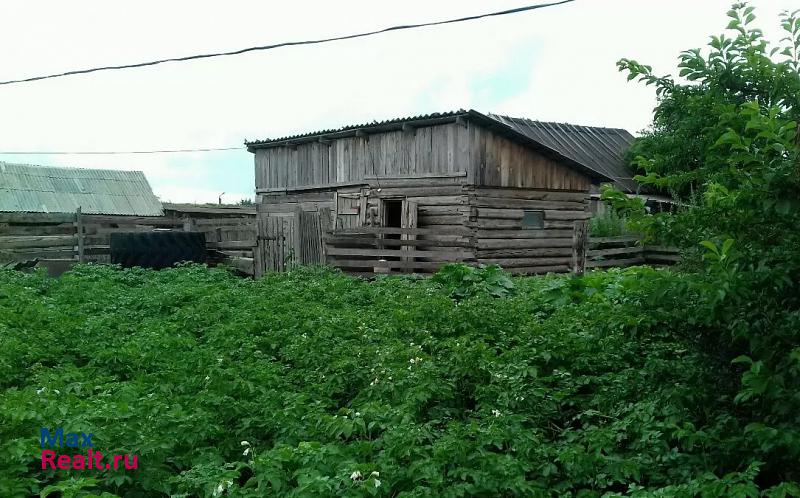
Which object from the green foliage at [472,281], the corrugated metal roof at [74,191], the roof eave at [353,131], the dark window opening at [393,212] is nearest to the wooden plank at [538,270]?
the dark window opening at [393,212]

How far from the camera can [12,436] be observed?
4.03m

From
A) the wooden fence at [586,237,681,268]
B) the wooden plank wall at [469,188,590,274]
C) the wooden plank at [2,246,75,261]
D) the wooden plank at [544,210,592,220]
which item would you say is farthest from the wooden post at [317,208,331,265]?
the wooden fence at [586,237,681,268]

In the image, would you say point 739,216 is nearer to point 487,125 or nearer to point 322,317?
point 322,317

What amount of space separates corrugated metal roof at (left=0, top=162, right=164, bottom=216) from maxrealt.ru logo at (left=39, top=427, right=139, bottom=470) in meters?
22.6

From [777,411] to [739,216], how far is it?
115cm

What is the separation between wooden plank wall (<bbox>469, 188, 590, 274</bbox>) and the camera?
52.3ft

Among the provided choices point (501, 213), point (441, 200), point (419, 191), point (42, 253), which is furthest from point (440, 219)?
point (42, 253)

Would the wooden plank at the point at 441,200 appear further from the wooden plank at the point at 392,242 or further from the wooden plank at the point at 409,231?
the wooden plank at the point at 392,242

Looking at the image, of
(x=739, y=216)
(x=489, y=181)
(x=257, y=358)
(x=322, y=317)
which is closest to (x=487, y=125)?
(x=489, y=181)

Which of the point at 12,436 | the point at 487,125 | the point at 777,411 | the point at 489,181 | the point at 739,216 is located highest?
the point at 487,125

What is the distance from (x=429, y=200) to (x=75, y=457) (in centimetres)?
1287

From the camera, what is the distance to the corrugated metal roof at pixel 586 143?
91.0 ft

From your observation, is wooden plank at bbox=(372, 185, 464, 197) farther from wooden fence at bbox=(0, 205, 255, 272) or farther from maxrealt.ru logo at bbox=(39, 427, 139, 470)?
maxrealt.ru logo at bbox=(39, 427, 139, 470)

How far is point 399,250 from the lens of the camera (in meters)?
15.6
